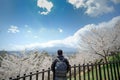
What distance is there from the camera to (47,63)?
2358 cm

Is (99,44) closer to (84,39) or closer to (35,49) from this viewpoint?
(84,39)

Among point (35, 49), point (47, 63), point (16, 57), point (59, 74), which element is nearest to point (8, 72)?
point (16, 57)

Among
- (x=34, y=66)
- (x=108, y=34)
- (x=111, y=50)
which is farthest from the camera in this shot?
(x=108, y=34)

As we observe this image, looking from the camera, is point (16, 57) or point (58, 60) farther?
point (16, 57)

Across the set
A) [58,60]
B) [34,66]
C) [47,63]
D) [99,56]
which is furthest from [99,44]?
[58,60]

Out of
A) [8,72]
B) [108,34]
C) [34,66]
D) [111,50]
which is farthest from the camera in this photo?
[108,34]

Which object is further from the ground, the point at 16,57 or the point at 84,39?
the point at 84,39

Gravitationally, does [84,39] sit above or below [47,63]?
above

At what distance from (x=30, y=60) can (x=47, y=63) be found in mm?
2481

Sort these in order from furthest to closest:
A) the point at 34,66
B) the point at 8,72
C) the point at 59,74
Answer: the point at 34,66
the point at 8,72
the point at 59,74

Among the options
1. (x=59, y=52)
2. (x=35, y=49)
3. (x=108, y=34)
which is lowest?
(x=59, y=52)

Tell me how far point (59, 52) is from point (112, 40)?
20492mm

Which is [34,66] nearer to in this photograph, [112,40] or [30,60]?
[30,60]

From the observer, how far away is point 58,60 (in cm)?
471
